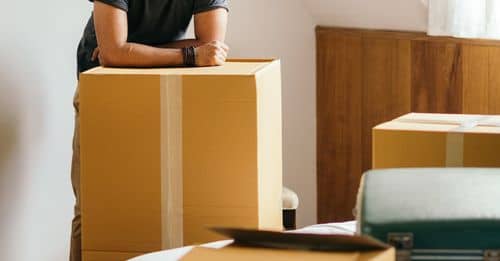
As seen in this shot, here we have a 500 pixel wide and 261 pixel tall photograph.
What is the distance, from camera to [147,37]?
2.54 m

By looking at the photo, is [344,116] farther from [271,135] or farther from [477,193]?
[477,193]

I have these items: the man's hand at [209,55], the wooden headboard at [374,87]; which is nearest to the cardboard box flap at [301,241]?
the man's hand at [209,55]

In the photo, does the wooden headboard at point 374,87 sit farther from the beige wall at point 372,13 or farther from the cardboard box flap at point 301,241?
the cardboard box flap at point 301,241

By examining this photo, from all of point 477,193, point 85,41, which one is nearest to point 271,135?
point 85,41

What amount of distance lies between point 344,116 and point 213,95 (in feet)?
5.62

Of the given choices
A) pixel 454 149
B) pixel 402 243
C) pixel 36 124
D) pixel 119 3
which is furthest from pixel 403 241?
pixel 36 124

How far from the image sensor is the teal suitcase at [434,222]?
1.31 metres

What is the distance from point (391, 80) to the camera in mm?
3631

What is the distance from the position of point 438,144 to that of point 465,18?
1.13 meters

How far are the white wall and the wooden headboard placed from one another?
107 centimetres

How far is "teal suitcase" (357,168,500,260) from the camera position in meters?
1.31

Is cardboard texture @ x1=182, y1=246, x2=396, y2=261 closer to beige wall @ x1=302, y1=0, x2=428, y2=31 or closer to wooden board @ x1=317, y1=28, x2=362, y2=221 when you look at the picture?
beige wall @ x1=302, y1=0, x2=428, y2=31

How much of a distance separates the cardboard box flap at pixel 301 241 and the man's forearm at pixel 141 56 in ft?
3.33

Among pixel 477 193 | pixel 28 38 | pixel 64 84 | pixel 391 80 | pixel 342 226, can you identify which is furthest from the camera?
pixel 391 80
